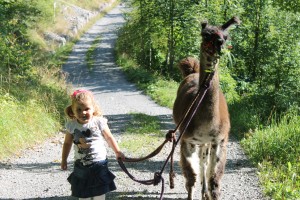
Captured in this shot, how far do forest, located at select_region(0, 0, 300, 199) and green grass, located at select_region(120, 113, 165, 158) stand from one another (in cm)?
161

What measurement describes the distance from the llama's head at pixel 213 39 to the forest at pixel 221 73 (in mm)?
93

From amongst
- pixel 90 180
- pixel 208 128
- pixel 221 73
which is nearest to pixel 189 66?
pixel 208 128

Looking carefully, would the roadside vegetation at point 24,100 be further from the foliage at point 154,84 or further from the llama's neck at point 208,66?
the llama's neck at point 208,66

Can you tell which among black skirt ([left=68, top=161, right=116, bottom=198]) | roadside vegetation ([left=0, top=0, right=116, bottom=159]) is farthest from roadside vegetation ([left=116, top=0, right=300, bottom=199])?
roadside vegetation ([left=0, top=0, right=116, bottom=159])

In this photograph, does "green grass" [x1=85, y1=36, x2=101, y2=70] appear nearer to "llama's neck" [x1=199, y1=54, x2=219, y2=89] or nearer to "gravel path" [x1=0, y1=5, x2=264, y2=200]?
"gravel path" [x1=0, y1=5, x2=264, y2=200]

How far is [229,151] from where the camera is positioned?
7.53 m

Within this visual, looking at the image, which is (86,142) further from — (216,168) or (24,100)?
(24,100)

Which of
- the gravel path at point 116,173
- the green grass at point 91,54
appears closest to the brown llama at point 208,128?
the gravel path at point 116,173

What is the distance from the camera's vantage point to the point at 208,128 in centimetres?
423

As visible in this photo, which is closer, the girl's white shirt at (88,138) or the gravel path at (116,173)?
the girl's white shirt at (88,138)

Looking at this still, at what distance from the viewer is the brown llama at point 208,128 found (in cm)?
375

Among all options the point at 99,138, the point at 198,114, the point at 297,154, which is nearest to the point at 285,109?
the point at 297,154

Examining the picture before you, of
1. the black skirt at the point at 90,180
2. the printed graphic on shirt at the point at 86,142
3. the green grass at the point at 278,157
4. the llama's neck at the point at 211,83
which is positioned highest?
the llama's neck at the point at 211,83

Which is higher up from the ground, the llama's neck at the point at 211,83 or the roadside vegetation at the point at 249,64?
the llama's neck at the point at 211,83
